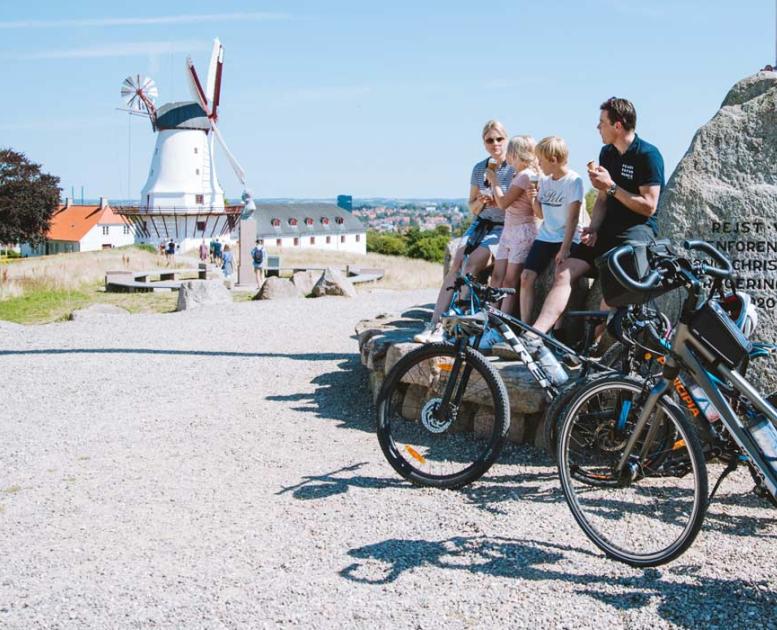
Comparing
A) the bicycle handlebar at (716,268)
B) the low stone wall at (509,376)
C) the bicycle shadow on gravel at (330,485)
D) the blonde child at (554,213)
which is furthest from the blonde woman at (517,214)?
the bicycle handlebar at (716,268)

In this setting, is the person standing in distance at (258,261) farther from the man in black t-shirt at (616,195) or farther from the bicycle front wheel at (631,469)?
the bicycle front wheel at (631,469)

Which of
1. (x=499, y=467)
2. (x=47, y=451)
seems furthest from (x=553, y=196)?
(x=47, y=451)

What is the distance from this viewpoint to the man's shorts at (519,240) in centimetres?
713

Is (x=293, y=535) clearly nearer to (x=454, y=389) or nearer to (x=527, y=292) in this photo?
(x=454, y=389)

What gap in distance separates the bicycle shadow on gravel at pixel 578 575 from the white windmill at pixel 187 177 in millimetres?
60934

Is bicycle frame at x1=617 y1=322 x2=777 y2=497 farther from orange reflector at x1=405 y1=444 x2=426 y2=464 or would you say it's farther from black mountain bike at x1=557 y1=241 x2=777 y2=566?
orange reflector at x1=405 y1=444 x2=426 y2=464

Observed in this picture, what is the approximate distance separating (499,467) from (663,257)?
7.79 feet

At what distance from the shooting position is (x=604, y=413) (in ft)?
15.3

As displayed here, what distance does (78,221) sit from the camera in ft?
285

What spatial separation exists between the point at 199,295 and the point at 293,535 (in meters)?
14.9

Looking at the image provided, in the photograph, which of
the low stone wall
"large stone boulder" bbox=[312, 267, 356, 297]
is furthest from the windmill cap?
the low stone wall

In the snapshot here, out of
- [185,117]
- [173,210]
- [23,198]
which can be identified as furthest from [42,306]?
[185,117]

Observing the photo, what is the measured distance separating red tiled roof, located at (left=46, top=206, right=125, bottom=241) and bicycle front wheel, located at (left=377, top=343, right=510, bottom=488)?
83376 millimetres

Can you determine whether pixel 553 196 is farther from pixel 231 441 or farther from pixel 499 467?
pixel 231 441
